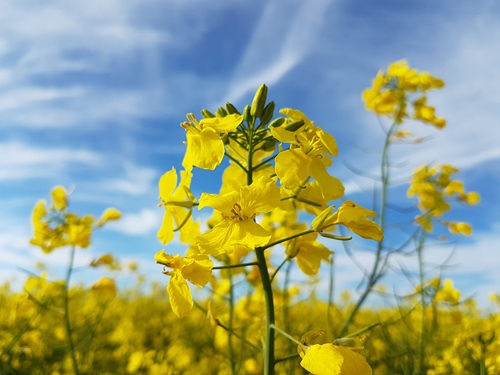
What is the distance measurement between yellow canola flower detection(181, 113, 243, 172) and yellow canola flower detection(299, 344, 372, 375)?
58 cm

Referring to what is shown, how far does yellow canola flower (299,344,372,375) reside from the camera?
3.85 feet

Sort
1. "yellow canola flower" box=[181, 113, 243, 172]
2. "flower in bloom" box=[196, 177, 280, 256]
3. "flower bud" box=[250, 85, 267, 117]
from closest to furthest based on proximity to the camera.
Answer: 1. "flower in bloom" box=[196, 177, 280, 256]
2. "yellow canola flower" box=[181, 113, 243, 172]
3. "flower bud" box=[250, 85, 267, 117]

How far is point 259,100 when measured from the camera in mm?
1479

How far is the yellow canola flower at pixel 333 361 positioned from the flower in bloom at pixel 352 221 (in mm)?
332

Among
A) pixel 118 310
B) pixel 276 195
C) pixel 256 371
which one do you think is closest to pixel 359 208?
pixel 276 195

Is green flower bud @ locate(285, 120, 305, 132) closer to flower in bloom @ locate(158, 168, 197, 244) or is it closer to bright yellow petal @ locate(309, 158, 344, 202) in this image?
bright yellow petal @ locate(309, 158, 344, 202)

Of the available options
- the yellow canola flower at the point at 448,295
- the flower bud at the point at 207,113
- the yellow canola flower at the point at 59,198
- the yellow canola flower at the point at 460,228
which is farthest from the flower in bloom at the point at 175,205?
the yellow canola flower at the point at 460,228

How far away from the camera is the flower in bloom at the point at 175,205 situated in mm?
1531

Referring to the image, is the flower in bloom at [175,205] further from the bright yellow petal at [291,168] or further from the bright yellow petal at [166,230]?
the bright yellow petal at [291,168]

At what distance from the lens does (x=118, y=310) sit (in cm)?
696

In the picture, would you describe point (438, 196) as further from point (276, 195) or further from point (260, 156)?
point (276, 195)

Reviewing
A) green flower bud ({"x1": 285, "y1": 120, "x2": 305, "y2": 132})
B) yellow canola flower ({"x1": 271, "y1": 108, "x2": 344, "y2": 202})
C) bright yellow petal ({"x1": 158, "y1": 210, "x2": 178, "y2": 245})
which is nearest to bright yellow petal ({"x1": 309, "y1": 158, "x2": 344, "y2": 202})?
yellow canola flower ({"x1": 271, "y1": 108, "x2": 344, "y2": 202})

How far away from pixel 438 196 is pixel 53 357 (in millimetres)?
4141

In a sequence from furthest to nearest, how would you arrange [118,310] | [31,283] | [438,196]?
[118,310] → [438,196] → [31,283]
